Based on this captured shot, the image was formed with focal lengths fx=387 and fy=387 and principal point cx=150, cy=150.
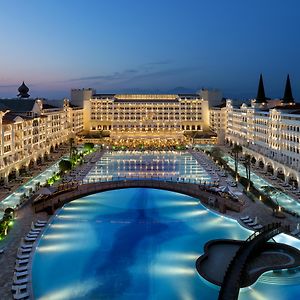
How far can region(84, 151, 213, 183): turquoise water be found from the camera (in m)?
63.1

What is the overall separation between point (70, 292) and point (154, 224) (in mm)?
15175

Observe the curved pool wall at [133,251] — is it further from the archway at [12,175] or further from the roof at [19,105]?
the roof at [19,105]

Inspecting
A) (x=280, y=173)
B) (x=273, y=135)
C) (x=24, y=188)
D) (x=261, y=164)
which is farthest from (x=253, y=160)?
(x=24, y=188)

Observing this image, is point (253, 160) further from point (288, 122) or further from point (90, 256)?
point (90, 256)

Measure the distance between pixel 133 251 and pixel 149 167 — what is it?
42023mm

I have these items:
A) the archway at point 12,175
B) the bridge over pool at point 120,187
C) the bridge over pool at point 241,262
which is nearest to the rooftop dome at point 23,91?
the archway at point 12,175

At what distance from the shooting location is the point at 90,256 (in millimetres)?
31422

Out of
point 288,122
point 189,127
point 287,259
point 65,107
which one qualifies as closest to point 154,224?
point 287,259

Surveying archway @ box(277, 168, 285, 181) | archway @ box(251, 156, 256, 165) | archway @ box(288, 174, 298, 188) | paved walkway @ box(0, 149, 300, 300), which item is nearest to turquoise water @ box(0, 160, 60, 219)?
paved walkway @ box(0, 149, 300, 300)

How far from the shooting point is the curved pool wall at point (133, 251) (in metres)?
25.6

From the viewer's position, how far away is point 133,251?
106ft

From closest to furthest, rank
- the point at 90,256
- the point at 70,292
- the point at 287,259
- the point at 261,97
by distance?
the point at 70,292 < the point at 287,259 < the point at 90,256 < the point at 261,97

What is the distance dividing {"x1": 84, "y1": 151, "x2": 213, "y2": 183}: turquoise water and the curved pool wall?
14467mm

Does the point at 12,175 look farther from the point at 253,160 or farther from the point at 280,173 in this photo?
the point at 253,160
